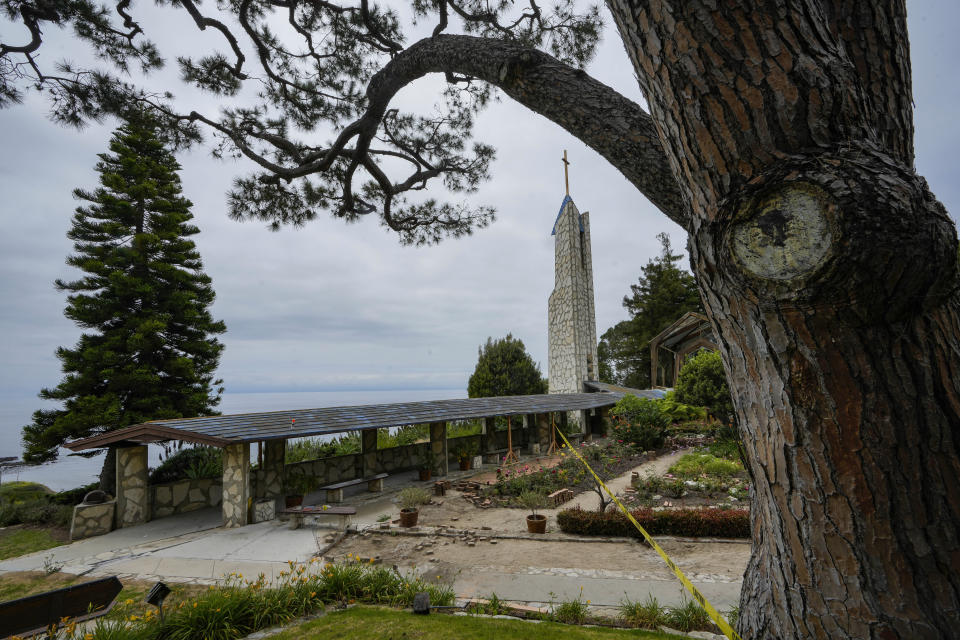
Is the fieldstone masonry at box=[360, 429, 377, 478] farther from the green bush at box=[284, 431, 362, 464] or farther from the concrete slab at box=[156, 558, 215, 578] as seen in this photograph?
the concrete slab at box=[156, 558, 215, 578]

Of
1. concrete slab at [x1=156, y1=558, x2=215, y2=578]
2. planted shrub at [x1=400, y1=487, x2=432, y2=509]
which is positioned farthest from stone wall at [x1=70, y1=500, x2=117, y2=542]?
planted shrub at [x1=400, y1=487, x2=432, y2=509]

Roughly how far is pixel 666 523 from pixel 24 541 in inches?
458

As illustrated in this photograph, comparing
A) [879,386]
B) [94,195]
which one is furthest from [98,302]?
[879,386]

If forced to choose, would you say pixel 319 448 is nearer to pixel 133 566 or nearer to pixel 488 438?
pixel 488 438

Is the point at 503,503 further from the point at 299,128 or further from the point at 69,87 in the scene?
the point at 69,87

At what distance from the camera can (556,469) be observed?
1105 centimetres

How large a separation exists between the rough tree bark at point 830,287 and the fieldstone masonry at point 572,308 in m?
17.0

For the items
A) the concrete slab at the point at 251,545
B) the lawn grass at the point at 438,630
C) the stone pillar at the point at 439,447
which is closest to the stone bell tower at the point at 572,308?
the stone pillar at the point at 439,447

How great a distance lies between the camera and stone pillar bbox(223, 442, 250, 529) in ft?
25.2

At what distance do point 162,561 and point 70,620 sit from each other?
307 cm

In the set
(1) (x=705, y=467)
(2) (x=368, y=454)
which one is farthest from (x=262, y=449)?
(1) (x=705, y=467)

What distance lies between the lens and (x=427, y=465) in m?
11.6

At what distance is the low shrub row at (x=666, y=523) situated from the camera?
6.19 meters

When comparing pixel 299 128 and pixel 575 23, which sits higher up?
pixel 575 23
